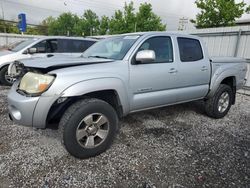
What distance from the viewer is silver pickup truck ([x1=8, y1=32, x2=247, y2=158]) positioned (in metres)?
2.28

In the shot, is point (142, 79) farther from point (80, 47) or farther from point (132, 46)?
point (80, 47)

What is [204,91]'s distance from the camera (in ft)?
12.9

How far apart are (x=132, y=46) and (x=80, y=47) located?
17.3ft

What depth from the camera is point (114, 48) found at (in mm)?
3283

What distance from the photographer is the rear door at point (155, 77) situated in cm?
287

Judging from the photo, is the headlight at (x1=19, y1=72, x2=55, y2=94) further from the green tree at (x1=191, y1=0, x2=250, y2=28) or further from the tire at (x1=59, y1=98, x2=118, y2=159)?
the green tree at (x1=191, y1=0, x2=250, y2=28)

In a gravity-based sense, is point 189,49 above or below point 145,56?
above

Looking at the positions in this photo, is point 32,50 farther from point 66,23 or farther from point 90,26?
point 66,23

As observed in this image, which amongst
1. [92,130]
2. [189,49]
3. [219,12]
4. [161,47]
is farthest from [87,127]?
[219,12]

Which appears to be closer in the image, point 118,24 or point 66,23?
point 118,24

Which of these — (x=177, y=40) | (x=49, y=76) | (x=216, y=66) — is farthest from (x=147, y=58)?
(x=216, y=66)

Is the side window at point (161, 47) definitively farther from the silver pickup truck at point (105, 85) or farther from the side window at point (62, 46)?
the side window at point (62, 46)

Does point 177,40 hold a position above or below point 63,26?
below

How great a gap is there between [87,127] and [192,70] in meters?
2.33
